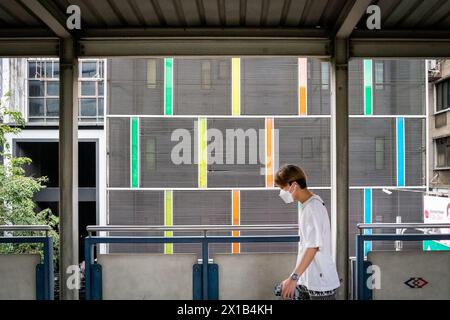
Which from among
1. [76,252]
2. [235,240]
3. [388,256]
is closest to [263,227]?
[235,240]

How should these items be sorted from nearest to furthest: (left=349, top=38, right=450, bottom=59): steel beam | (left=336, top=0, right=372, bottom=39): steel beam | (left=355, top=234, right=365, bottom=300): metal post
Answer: (left=336, top=0, right=372, bottom=39): steel beam, (left=355, top=234, right=365, bottom=300): metal post, (left=349, top=38, right=450, bottom=59): steel beam

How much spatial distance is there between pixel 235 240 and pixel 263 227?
300 millimetres

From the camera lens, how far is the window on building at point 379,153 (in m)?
18.3

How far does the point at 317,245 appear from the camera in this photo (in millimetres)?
2697

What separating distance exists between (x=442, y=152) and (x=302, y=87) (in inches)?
395

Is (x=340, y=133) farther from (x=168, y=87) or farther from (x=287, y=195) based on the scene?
(x=168, y=87)

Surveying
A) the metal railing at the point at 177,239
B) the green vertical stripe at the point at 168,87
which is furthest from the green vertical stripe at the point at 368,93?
the metal railing at the point at 177,239

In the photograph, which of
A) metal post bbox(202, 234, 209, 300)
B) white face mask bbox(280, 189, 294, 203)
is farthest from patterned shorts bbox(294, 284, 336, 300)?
metal post bbox(202, 234, 209, 300)

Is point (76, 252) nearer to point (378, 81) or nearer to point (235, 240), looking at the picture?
point (235, 240)

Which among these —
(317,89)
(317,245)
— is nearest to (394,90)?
(317,89)

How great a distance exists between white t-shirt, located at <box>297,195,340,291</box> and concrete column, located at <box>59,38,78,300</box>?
2.73 m

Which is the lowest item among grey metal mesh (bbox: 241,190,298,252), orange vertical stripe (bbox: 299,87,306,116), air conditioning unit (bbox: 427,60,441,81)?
grey metal mesh (bbox: 241,190,298,252)

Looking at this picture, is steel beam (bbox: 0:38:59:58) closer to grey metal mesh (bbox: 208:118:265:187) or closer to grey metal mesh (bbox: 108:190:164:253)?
grey metal mesh (bbox: 208:118:265:187)

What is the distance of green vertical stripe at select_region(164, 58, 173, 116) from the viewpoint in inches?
699
